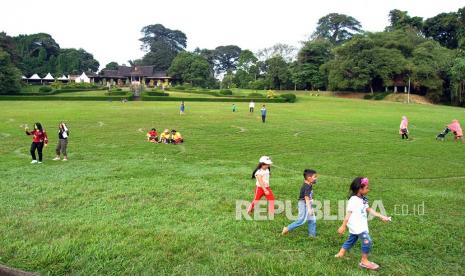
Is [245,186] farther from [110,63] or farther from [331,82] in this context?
[110,63]

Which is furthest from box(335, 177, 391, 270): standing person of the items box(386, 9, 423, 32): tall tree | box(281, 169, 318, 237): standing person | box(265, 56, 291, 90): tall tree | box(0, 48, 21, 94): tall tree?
box(386, 9, 423, 32): tall tree

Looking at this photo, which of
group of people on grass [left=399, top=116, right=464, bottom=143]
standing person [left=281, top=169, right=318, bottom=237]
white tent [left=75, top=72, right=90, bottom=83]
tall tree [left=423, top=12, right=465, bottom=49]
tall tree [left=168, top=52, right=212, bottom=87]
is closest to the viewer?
standing person [left=281, top=169, right=318, bottom=237]

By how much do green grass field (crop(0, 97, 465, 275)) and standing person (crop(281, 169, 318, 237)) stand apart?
226 mm

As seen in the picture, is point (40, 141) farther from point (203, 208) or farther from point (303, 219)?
point (303, 219)

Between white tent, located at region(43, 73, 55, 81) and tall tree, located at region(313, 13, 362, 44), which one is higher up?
tall tree, located at region(313, 13, 362, 44)

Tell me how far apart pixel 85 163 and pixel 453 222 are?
11839 mm

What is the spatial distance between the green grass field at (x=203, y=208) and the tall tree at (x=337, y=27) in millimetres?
101618

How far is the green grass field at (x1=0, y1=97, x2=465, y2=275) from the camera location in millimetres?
6453

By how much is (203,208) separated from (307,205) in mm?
2712

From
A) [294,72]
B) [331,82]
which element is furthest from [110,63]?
[331,82]

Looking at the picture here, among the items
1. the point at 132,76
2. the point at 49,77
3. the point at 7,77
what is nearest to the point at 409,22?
the point at 132,76

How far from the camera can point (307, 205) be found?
754 cm

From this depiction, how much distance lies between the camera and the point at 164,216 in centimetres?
861

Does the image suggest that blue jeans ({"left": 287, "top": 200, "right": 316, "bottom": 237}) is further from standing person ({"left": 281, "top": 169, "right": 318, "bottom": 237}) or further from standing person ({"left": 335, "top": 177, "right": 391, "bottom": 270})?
standing person ({"left": 335, "top": 177, "right": 391, "bottom": 270})
